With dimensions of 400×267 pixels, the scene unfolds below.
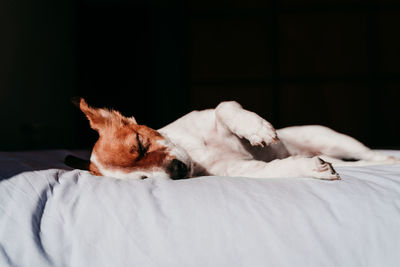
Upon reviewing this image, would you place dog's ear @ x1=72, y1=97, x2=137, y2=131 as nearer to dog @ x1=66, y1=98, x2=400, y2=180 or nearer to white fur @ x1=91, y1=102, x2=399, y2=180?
dog @ x1=66, y1=98, x2=400, y2=180

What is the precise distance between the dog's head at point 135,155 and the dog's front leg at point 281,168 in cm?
16

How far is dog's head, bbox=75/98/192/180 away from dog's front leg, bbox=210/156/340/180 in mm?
164

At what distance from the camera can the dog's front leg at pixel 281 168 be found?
1156 millimetres

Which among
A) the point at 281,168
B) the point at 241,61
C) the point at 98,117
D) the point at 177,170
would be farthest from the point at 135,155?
the point at 241,61

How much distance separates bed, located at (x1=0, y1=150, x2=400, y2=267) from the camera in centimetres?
85

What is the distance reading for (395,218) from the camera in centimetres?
90

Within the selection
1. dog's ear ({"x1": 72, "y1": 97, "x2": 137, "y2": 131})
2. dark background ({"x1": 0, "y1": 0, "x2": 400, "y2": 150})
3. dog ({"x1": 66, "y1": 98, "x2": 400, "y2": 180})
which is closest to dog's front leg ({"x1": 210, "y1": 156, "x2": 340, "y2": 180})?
dog ({"x1": 66, "y1": 98, "x2": 400, "y2": 180})

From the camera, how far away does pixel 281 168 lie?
4.25 ft

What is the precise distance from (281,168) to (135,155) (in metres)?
0.56

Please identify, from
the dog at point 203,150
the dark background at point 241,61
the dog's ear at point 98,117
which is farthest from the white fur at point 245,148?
the dark background at point 241,61

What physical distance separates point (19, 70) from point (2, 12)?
0.49m

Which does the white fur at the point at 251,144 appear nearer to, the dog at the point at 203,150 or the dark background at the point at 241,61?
the dog at the point at 203,150

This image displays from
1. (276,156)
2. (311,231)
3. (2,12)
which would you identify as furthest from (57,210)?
(2,12)

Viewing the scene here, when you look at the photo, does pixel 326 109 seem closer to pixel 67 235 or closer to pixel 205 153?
pixel 205 153
